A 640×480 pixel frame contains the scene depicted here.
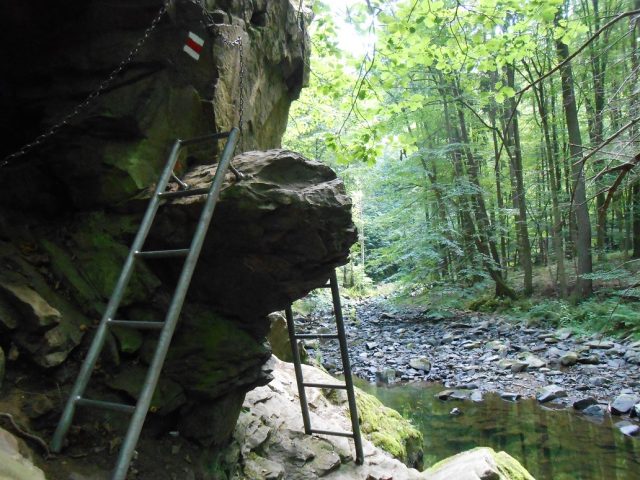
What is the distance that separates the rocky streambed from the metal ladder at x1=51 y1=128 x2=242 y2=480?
8.33 m

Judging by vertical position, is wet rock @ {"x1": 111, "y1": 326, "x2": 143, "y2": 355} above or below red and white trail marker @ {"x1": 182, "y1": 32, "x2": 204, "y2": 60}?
below

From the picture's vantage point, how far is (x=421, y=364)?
528 inches

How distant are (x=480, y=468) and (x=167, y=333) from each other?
12.2 ft

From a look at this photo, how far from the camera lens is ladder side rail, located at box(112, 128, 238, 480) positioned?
7.61ft

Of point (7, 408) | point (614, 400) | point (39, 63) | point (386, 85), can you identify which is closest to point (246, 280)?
point (7, 408)

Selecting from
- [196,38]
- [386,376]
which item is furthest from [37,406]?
[386,376]

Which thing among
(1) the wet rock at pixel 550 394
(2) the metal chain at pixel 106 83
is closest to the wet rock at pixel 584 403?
(1) the wet rock at pixel 550 394

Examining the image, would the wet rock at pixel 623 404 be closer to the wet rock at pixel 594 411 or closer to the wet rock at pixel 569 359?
the wet rock at pixel 594 411

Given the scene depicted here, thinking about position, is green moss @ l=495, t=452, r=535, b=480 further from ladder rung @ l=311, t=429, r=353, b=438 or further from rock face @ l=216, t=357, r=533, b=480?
ladder rung @ l=311, t=429, r=353, b=438

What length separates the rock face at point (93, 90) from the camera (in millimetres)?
3762

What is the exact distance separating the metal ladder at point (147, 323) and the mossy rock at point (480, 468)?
3.48 meters

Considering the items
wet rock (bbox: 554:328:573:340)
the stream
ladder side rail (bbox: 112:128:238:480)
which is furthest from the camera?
wet rock (bbox: 554:328:573:340)

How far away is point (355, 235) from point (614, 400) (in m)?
8.44

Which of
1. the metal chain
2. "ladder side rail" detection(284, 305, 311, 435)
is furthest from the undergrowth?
the metal chain
